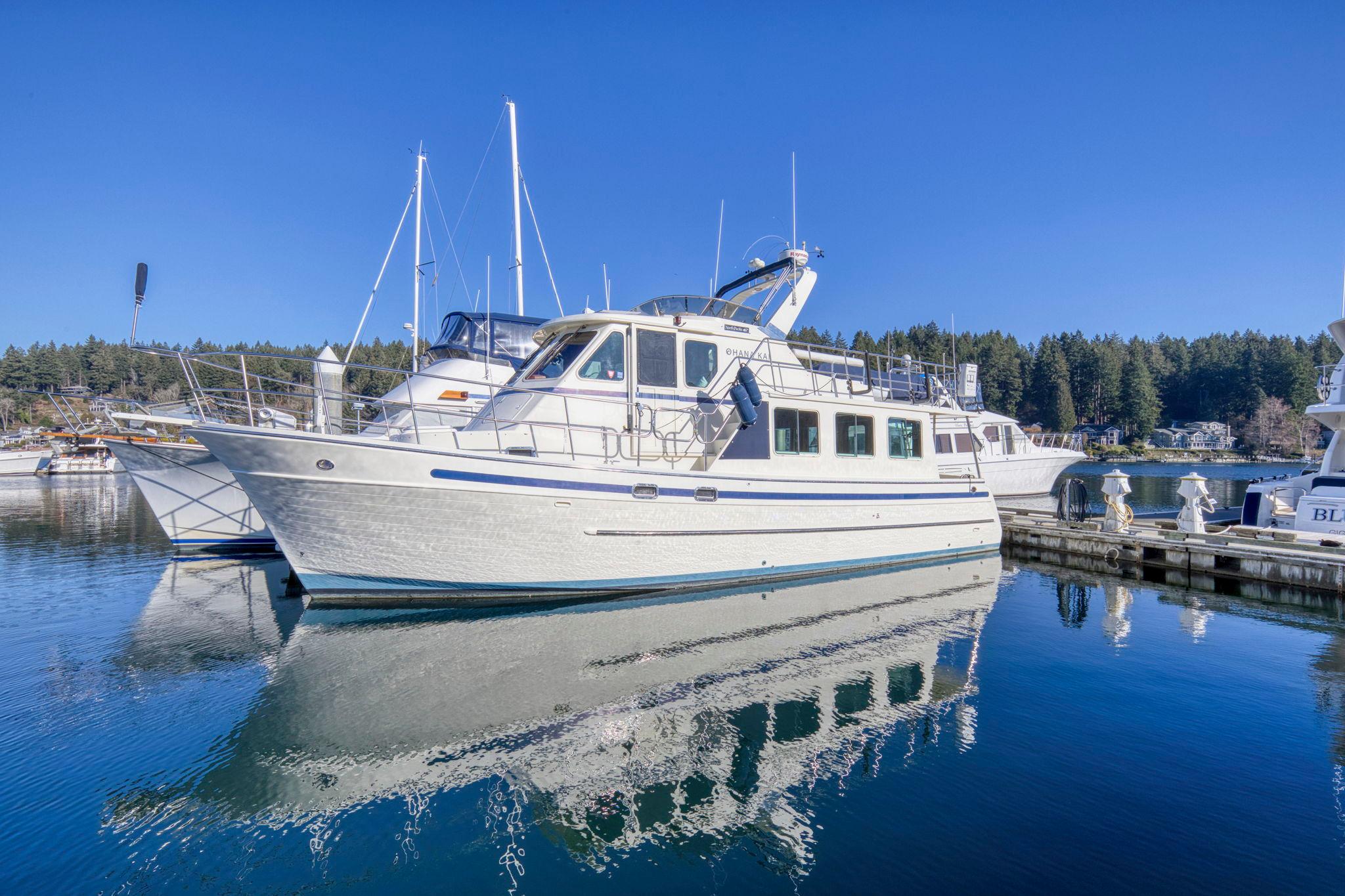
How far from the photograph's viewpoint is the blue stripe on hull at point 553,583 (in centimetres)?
896

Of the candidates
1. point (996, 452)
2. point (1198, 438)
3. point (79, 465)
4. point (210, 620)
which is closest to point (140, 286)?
point (210, 620)

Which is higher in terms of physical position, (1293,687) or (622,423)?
(622,423)

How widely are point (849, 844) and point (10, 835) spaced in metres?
5.43

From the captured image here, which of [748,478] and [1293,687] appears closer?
[1293,687]

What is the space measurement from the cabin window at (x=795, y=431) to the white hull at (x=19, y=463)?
61.7 meters

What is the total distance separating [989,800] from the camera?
14.6 ft

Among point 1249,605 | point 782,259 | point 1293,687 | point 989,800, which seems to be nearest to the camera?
point 989,800

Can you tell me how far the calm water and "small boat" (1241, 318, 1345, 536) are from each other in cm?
451

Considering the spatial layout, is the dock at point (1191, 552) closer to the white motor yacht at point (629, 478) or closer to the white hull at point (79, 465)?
the white motor yacht at point (629, 478)

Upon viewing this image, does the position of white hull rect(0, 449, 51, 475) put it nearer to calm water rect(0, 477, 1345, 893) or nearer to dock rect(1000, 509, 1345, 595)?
calm water rect(0, 477, 1345, 893)

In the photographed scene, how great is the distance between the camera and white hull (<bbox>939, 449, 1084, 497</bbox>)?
25812 mm

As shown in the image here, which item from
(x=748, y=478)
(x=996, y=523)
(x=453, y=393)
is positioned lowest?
(x=996, y=523)

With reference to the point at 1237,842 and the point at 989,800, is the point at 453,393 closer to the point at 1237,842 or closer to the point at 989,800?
the point at 989,800

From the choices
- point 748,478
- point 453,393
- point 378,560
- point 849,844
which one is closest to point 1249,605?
point 748,478
